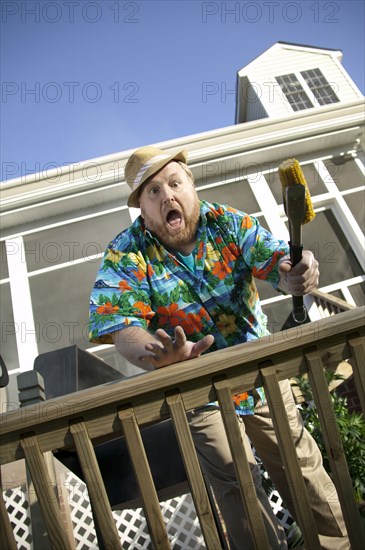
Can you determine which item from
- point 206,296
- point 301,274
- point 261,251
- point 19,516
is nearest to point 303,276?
point 301,274

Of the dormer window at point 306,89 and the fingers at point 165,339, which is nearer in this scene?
the fingers at point 165,339

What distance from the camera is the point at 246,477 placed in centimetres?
164

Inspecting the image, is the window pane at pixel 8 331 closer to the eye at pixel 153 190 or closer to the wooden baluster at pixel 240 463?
the eye at pixel 153 190

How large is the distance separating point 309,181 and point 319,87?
4.55 meters

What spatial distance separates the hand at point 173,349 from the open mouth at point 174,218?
29.2 inches

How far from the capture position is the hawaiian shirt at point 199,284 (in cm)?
212

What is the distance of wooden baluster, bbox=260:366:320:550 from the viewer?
1616 millimetres

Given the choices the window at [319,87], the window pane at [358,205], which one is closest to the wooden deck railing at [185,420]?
the window pane at [358,205]

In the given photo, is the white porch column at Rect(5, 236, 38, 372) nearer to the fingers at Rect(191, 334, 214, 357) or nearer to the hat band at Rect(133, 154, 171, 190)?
the hat band at Rect(133, 154, 171, 190)

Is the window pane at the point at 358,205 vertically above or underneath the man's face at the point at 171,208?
above

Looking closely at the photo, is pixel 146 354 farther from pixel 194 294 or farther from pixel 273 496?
pixel 273 496

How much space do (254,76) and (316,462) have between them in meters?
11.7

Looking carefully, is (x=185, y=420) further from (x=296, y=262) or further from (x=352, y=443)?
(x=352, y=443)

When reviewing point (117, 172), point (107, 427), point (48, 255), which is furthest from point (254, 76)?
point (107, 427)
